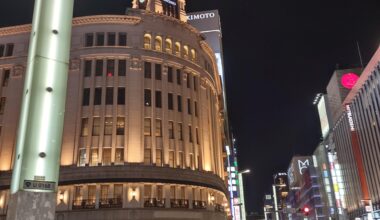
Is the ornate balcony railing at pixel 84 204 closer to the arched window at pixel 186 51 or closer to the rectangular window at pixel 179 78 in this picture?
the rectangular window at pixel 179 78

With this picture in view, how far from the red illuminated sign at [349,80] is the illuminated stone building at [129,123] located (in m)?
70.7

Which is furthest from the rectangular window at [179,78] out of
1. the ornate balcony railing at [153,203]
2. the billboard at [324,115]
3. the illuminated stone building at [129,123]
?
the billboard at [324,115]

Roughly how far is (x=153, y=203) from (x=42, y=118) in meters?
27.9

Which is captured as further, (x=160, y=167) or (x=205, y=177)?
(x=205, y=177)

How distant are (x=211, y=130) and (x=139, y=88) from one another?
41.3ft

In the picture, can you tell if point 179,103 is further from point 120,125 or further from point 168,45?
point 120,125

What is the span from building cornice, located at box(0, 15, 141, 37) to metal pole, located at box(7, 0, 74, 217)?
32.1 meters

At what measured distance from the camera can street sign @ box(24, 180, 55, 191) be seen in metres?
9.19

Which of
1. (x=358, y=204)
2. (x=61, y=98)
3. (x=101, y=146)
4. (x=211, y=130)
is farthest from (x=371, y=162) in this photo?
(x=61, y=98)

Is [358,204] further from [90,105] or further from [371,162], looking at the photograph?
[90,105]

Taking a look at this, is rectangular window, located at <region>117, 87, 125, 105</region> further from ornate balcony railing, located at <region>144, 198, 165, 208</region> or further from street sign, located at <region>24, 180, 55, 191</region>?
street sign, located at <region>24, 180, 55, 191</region>

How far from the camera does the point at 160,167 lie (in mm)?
37531

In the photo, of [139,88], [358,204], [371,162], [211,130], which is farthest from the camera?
[358,204]

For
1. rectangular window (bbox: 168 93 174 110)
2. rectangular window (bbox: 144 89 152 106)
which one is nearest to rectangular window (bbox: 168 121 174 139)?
rectangular window (bbox: 168 93 174 110)
